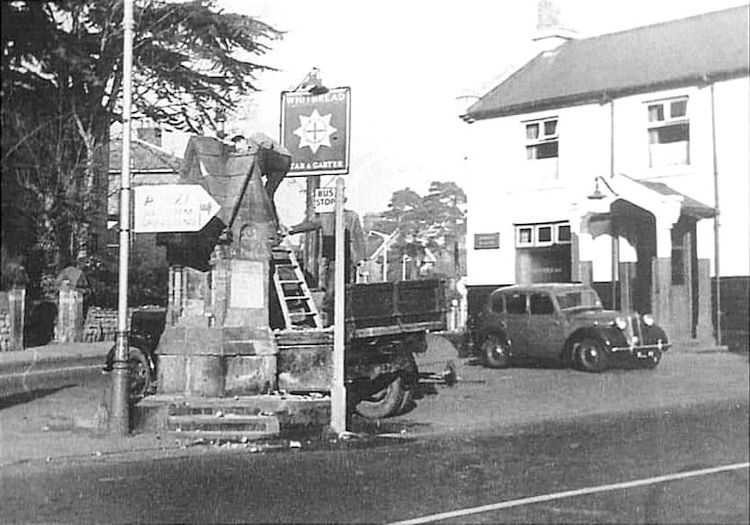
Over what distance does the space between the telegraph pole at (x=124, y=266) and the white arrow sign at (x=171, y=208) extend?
10 centimetres

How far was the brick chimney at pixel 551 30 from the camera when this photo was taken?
2006mm

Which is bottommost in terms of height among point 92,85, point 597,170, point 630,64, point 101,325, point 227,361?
point 227,361

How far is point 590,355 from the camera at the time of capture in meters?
2.10

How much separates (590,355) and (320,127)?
1381 mm

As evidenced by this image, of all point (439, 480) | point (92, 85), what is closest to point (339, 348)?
point (439, 480)

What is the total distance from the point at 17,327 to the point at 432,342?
1.95 m

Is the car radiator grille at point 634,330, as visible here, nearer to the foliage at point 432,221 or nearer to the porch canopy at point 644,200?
the porch canopy at point 644,200

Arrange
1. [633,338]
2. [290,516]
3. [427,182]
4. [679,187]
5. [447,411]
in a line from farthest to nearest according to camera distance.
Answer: [447,411], [290,516], [427,182], [633,338], [679,187]

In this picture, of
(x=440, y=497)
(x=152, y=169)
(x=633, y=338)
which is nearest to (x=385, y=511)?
(x=440, y=497)

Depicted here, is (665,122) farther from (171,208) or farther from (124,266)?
(171,208)

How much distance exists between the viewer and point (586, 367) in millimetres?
2170

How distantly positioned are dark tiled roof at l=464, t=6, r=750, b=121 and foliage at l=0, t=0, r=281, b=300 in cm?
99

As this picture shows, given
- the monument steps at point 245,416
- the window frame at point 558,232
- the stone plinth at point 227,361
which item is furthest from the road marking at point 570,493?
the stone plinth at point 227,361

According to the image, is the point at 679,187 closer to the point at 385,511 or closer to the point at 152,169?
the point at 385,511
